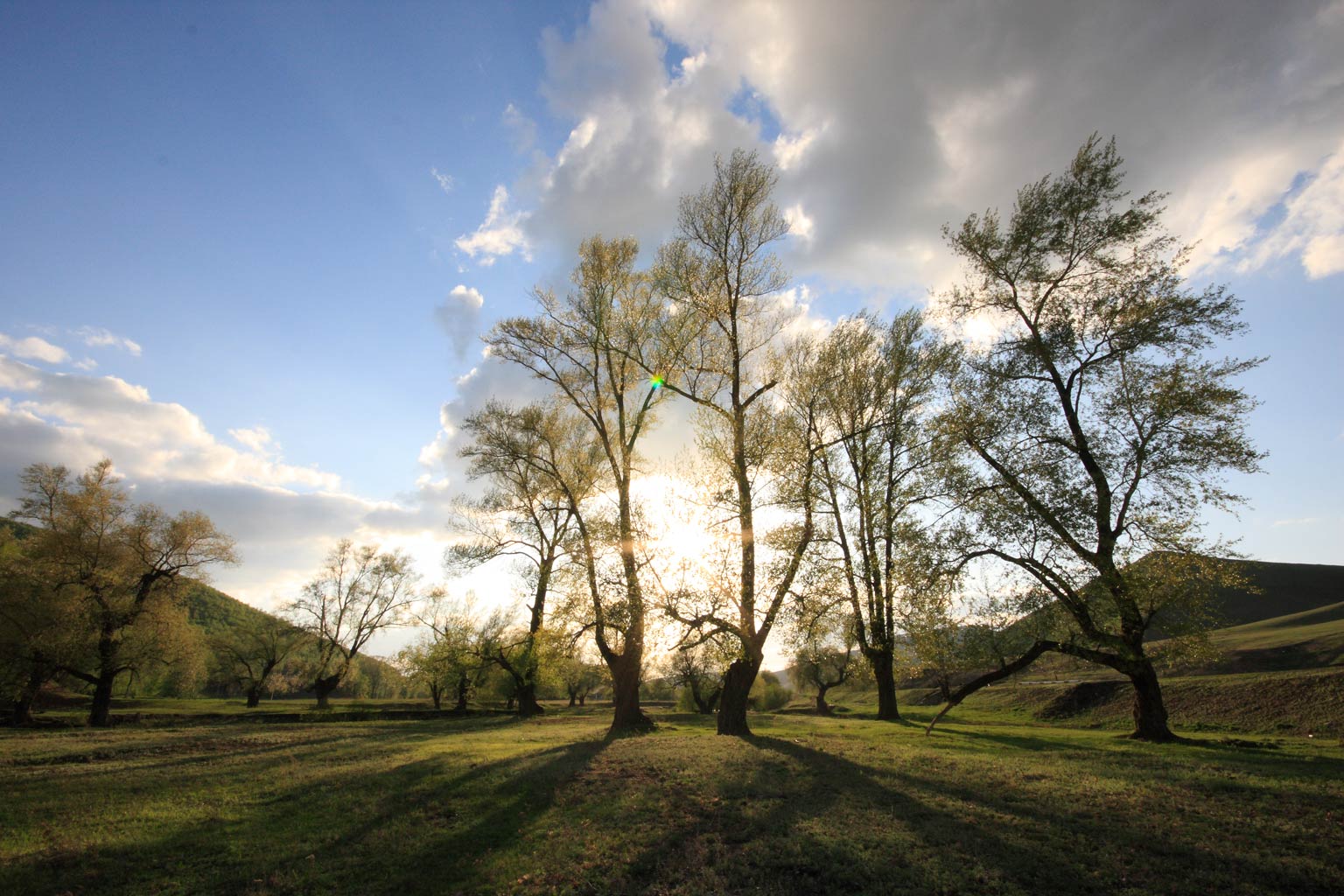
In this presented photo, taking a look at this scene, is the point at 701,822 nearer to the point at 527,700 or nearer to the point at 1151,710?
the point at 1151,710

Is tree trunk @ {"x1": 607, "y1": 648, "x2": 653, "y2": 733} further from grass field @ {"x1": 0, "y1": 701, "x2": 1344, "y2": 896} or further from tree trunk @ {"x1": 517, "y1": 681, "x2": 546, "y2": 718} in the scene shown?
tree trunk @ {"x1": 517, "y1": 681, "x2": 546, "y2": 718}

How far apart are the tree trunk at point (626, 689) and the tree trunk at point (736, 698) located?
16.4 feet

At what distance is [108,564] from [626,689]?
33712 millimetres

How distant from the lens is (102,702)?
1284 inches

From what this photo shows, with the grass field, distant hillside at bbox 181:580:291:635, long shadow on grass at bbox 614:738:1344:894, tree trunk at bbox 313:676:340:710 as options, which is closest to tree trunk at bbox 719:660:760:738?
the grass field

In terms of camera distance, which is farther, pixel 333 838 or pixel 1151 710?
pixel 1151 710

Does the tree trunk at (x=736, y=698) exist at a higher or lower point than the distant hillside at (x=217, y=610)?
lower

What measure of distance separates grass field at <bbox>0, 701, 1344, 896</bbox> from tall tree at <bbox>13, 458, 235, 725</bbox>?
66.4ft

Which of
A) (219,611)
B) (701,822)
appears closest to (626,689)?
(701,822)

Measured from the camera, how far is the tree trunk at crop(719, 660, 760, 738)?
19594 millimetres

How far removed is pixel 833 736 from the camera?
67.1 ft

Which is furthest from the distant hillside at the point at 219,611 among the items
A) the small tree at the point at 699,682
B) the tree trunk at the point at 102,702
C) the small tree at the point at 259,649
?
the tree trunk at the point at 102,702

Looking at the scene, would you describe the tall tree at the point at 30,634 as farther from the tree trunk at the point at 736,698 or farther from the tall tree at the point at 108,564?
the tree trunk at the point at 736,698

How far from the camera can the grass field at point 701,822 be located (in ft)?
25.4
